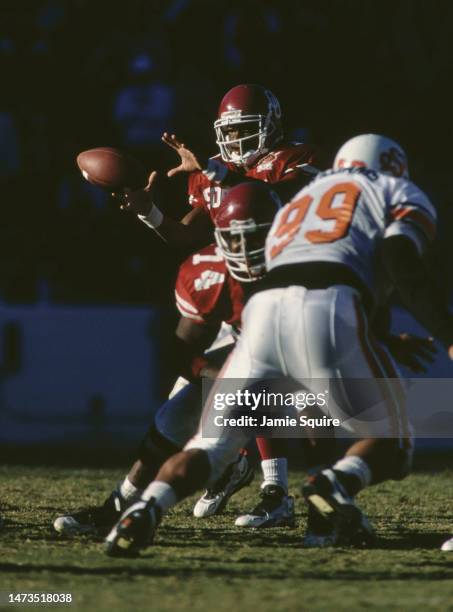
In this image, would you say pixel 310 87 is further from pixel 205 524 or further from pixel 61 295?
pixel 205 524

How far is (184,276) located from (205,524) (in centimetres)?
110

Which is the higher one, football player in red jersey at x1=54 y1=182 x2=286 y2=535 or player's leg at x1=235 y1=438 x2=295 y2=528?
football player in red jersey at x1=54 y1=182 x2=286 y2=535

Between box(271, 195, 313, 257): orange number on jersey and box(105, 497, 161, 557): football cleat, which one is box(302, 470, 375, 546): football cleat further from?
box(271, 195, 313, 257): orange number on jersey

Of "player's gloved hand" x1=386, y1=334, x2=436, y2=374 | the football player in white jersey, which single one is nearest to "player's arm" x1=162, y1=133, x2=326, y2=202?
the football player in white jersey

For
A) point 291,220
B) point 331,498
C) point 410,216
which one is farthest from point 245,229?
point 331,498

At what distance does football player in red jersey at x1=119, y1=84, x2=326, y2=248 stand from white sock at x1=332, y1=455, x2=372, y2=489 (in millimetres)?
1534

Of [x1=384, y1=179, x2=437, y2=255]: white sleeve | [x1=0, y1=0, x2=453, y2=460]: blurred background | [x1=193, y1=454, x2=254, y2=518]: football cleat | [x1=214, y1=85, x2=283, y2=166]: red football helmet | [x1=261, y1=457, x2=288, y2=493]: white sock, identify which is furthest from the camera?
[x1=0, y1=0, x2=453, y2=460]: blurred background

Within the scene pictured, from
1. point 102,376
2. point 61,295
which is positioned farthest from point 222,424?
point 61,295

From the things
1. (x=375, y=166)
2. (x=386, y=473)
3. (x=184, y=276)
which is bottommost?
(x=386, y=473)

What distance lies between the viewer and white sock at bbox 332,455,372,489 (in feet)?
12.9

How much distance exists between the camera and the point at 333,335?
388cm

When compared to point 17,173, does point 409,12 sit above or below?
above

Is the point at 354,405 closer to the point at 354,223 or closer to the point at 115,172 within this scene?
the point at 354,223

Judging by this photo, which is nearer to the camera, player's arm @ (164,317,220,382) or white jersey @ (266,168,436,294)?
white jersey @ (266,168,436,294)
